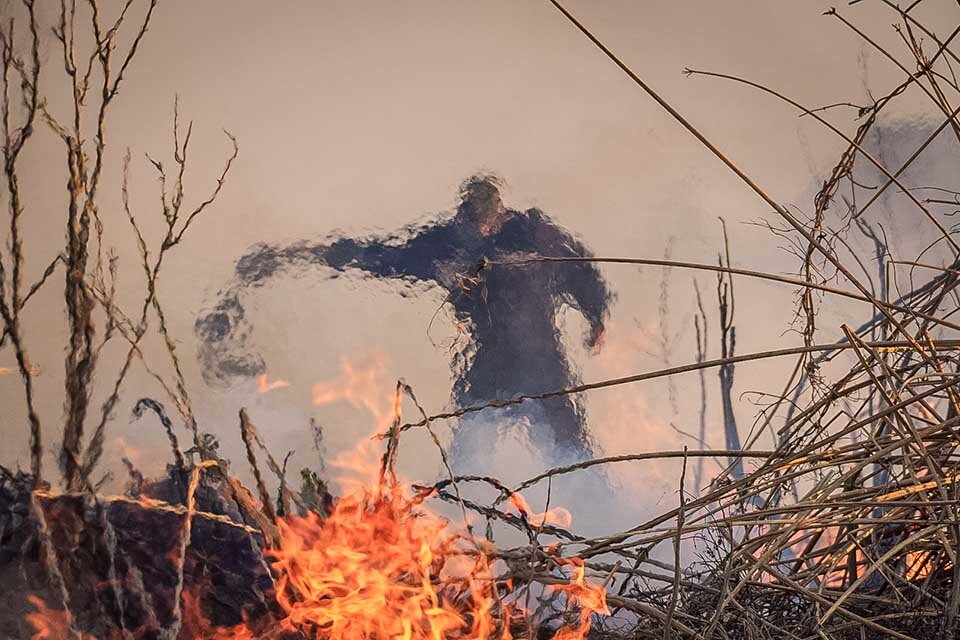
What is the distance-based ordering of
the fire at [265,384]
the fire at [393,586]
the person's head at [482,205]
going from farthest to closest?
the person's head at [482,205], the fire at [265,384], the fire at [393,586]

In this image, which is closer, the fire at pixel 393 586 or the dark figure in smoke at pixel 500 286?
the fire at pixel 393 586

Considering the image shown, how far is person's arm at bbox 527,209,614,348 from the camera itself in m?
1.40

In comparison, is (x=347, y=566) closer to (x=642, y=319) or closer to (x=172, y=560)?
(x=172, y=560)

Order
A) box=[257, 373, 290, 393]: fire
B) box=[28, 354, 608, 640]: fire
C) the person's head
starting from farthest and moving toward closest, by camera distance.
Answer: the person's head, box=[257, 373, 290, 393]: fire, box=[28, 354, 608, 640]: fire

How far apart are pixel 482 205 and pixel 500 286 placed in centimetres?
12

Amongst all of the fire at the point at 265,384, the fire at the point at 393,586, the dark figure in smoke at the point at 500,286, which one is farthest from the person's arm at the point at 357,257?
the fire at the point at 393,586

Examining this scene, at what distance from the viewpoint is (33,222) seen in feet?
3.81

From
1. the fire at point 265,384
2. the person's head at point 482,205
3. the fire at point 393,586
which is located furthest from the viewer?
the person's head at point 482,205

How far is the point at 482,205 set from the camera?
1.38 meters

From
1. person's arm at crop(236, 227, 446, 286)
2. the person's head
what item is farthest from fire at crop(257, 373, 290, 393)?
the person's head

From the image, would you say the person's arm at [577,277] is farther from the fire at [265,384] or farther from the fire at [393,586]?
the fire at [393,586]

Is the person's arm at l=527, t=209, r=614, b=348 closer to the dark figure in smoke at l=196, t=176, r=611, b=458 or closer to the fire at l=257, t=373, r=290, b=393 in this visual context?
the dark figure in smoke at l=196, t=176, r=611, b=458

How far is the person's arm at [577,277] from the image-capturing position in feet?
4.59

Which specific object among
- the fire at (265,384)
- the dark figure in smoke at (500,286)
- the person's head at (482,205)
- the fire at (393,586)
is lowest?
the fire at (393,586)
